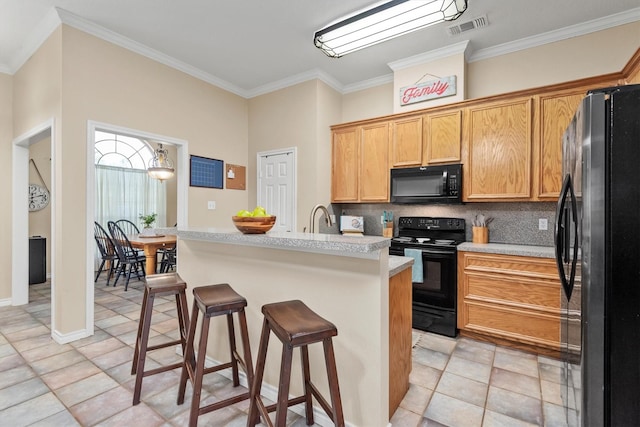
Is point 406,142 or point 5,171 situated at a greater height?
point 406,142

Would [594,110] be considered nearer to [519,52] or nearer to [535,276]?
[535,276]

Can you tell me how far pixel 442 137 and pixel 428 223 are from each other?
98cm

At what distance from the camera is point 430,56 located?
133 inches

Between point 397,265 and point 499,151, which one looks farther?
point 499,151

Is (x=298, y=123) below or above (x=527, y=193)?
above

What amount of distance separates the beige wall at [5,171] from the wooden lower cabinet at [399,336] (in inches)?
185

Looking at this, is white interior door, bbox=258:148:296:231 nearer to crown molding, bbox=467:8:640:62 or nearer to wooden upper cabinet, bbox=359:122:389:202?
wooden upper cabinet, bbox=359:122:389:202

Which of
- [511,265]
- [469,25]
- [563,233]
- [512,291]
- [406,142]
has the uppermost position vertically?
[469,25]

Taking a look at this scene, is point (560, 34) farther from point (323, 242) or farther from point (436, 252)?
point (323, 242)

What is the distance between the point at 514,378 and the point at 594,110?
1.98m

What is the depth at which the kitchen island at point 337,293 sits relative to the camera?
1.50 m

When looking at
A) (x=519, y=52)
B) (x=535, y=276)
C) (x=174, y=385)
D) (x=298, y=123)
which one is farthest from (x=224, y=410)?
(x=519, y=52)

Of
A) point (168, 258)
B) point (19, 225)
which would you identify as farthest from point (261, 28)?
point (168, 258)

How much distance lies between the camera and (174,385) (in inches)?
80.7
